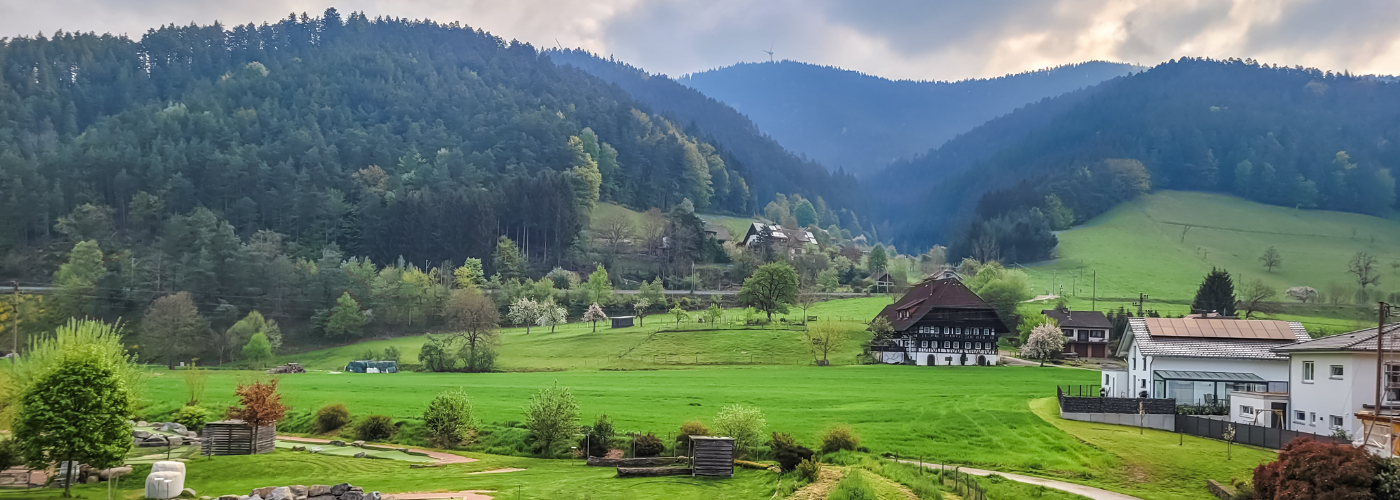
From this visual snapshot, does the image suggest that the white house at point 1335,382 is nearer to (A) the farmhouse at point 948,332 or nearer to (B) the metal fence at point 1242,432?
(B) the metal fence at point 1242,432

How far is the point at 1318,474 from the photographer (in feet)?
91.4

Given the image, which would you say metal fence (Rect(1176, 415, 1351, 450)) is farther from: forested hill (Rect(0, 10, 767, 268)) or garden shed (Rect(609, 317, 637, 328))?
forested hill (Rect(0, 10, 767, 268))

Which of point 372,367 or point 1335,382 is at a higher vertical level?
point 1335,382

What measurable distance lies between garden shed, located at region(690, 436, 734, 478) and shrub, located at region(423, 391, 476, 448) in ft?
49.1

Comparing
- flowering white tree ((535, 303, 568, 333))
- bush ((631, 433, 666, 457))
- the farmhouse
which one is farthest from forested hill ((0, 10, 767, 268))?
bush ((631, 433, 666, 457))

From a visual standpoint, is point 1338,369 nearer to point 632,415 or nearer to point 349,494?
point 632,415

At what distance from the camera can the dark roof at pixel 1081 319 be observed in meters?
95.6

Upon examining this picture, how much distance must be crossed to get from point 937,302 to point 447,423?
59595mm

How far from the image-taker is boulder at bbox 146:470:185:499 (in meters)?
28.6

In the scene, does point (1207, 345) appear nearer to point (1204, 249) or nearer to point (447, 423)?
point (447, 423)

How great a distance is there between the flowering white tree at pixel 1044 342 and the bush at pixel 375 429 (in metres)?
62.6

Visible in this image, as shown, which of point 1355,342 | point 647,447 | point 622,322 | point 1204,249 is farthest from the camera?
point 1204,249

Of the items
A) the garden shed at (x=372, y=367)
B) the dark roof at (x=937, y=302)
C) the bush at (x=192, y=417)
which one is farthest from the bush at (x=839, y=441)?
the dark roof at (x=937, y=302)

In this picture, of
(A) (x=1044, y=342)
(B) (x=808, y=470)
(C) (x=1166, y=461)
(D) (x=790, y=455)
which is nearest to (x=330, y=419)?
(D) (x=790, y=455)
